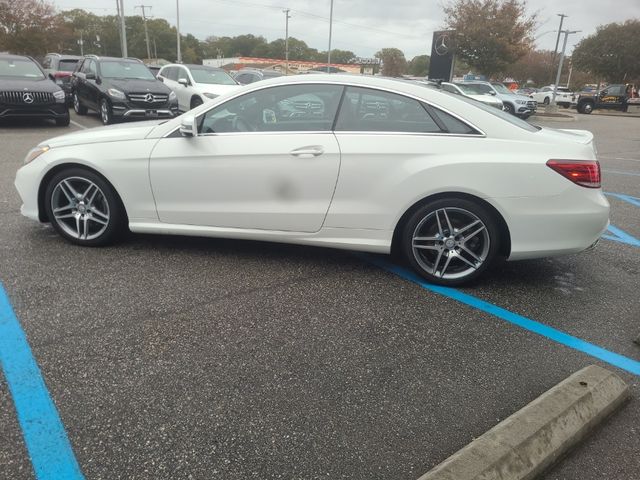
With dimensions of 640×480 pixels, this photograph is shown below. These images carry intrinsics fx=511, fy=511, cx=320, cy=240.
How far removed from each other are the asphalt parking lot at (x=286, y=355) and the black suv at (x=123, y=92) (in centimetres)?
800

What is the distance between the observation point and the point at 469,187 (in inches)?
143

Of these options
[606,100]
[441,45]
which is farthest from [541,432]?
[606,100]

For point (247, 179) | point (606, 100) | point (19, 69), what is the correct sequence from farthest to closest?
1. point (606, 100)
2. point (19, 69)
3. point (247, 179)

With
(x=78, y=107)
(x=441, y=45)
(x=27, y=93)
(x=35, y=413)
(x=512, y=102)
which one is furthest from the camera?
(x=441, y=45)

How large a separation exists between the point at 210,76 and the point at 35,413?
13.0 m

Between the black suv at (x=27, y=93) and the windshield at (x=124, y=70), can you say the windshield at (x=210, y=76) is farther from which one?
the black suv at (x=27, y=93)

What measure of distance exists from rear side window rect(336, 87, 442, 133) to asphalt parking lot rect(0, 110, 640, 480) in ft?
3.82

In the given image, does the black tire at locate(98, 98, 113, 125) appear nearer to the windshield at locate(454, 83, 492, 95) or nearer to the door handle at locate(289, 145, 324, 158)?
the door handle at locate(289, 145, 324, 158)

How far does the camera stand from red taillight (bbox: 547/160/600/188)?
11.7 ft

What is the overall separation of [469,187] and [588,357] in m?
1.34

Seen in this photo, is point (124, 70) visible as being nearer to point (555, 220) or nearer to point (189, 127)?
point (189, 127)

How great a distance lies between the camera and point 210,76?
46.2 feet

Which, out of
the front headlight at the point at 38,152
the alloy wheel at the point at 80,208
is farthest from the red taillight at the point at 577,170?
the front headlight at the point at 38,152

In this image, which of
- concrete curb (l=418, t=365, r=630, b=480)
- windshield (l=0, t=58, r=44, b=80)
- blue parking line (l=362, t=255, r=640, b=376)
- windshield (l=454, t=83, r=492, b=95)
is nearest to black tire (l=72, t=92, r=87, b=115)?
windshield (l=0, t=58, r=44, b=80)
